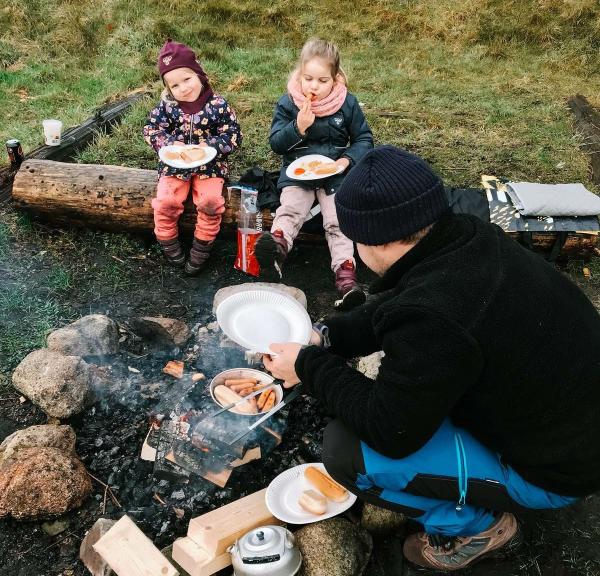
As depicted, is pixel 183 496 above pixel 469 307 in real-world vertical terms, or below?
below

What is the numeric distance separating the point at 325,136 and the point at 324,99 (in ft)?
0.94

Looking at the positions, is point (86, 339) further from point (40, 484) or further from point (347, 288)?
point (347, 288)

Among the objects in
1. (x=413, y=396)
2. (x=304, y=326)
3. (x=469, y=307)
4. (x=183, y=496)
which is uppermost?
(x=469, y=307)

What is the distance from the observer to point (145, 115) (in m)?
6.29

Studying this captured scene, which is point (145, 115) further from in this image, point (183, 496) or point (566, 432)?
point (566, 432)

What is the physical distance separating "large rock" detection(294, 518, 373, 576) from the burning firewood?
1.16m

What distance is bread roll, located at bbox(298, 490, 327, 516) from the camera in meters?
2.38

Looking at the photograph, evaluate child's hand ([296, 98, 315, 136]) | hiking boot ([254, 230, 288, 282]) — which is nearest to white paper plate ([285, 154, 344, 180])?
child's hand ([296, 98, 315, 136])

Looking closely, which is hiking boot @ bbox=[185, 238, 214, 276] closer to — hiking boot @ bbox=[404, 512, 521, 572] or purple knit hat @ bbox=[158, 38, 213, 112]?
purple knit hat @ bbox=[158, 38, 213, 112]

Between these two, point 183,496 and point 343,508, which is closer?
point 343,508

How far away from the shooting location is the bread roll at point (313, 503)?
2383 millimetres

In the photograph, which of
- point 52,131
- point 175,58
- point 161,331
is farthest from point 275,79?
point 161,331

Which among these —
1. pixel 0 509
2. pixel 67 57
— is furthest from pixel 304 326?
pixel 67 57

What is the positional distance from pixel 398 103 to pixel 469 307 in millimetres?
6015
